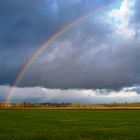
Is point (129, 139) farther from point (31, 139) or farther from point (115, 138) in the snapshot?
point (31, 139)

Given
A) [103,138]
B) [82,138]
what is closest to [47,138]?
[82,138]

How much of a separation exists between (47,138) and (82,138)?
2774 millimetres

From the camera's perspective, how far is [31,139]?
24609 millimetres

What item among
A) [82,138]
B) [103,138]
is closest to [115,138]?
[103,138]

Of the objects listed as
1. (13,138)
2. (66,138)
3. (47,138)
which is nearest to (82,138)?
(66,138)

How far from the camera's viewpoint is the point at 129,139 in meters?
24.4

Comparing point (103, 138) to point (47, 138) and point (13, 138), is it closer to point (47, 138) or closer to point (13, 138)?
point (47, 138)

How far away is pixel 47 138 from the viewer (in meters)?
24.9

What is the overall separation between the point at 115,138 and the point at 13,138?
7.99 meters

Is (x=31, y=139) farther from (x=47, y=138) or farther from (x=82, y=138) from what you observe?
(x=82, y=138)

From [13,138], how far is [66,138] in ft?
13.7

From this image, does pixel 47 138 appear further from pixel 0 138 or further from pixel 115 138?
pixel 115 138

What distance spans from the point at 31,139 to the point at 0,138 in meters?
2.37

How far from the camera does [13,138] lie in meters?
24.8
